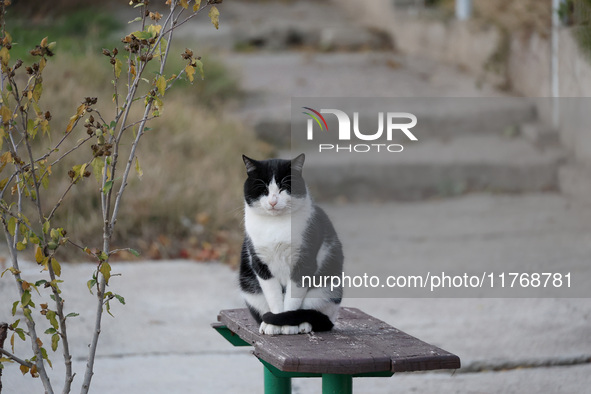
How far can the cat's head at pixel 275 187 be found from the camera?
8.07 ft

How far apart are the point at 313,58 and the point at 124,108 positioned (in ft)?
25.4

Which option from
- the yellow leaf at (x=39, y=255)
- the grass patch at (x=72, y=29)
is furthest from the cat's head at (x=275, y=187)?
the grass patch at (x=72, y=29)

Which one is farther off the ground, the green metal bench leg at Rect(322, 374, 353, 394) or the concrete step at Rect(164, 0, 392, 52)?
the concrete step at Rect(164, 0, 392, 52)

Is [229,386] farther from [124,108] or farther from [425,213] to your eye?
[425,213]

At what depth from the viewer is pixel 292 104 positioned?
8.06 meters

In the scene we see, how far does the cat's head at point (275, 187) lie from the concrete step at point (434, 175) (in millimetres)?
4291

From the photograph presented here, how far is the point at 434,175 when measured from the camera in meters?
6.98

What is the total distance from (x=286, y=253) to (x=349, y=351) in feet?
1.22

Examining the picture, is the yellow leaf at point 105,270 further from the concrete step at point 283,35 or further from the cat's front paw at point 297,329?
the concrete step at point 283,35

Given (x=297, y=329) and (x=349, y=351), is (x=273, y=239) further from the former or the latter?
(x=349, y=351)

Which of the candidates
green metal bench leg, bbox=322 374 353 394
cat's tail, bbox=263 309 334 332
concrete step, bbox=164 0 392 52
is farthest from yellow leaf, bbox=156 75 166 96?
concrete step, bbox=164 0 392 52

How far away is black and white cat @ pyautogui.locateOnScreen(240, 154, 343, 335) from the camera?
2420 millimetres

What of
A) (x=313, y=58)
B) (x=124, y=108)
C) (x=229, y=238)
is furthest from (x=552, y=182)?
(x=124, y=108)

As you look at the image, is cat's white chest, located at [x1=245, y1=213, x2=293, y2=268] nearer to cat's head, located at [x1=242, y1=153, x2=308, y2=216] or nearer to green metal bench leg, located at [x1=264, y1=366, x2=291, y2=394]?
cat's head, located at [x1=242, y1=153, x2=308, y2=216]
